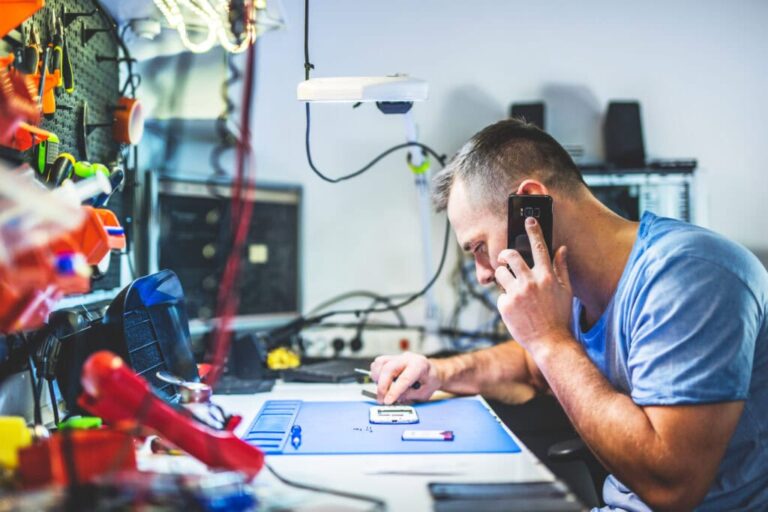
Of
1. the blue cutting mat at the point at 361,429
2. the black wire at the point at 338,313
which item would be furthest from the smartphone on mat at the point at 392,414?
the black wire at the point at 338,313

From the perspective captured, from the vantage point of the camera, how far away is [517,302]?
1055 mm

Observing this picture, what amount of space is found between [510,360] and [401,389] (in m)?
0.37

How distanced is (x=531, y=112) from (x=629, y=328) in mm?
1289

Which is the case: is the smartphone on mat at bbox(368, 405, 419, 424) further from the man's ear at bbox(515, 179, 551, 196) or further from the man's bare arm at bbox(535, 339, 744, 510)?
the man's ear at bbox(515, 179, 551, 196)

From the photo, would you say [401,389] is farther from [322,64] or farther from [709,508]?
[322,64]

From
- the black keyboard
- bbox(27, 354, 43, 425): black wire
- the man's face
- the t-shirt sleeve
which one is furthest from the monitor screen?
the t-shirt sleeve

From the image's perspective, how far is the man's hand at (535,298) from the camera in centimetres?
103

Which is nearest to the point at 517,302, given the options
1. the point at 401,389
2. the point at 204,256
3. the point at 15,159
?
the point at 401,389

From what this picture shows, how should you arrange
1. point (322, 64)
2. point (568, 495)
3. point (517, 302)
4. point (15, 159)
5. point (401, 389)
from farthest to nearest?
point (322, 64) < point (401, 389) < point (517, 302) < point (15, 159) < point (568, 495)

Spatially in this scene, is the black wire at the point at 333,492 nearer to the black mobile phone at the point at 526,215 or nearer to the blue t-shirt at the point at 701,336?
the blue t-shirt at the point at 701,336

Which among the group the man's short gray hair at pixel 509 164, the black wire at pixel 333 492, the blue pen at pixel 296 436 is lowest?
the blue pen at pixel 296 436

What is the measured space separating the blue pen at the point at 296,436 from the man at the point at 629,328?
0.88ft

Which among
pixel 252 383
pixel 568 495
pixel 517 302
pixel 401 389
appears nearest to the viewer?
pixel 568 495

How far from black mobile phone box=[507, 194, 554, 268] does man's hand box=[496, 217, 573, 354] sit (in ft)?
0.05
